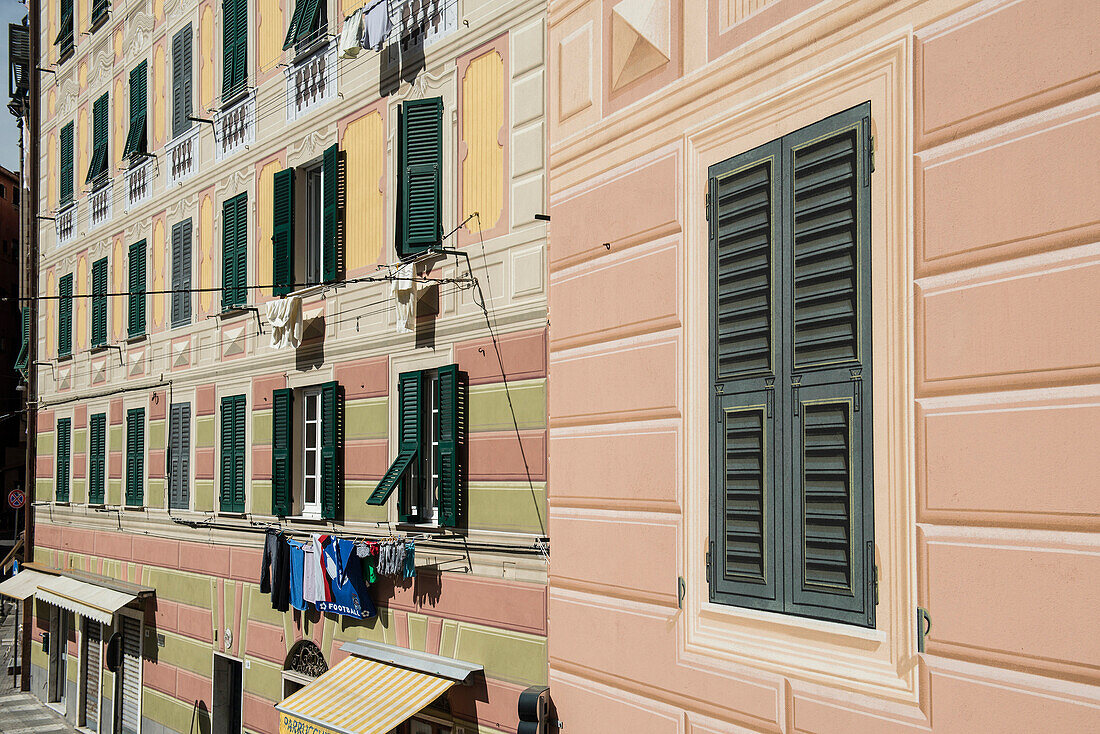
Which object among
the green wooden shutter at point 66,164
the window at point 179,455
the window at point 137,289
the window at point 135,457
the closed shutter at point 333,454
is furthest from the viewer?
the green wooden shutter at point 66,164

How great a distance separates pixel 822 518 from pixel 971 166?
241cm

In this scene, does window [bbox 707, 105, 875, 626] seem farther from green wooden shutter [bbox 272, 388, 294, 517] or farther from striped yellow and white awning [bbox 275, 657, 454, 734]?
green wooden shutter [bbox 272, 388, 294, 517]

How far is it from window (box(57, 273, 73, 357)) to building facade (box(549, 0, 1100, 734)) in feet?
57.4

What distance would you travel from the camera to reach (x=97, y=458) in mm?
22578

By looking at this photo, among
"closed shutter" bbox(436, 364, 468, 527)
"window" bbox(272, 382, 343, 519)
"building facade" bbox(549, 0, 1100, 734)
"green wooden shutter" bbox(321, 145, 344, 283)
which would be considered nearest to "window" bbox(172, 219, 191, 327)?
"window" bbox(272, 382, 343, 519)

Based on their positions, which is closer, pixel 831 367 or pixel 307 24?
pixel 831 367

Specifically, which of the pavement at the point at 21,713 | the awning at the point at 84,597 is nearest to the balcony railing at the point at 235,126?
the awning at the point at 84,597

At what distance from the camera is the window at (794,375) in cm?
721

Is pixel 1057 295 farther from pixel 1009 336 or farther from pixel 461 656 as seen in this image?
pixel 461 656

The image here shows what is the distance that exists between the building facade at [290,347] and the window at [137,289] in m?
0.14

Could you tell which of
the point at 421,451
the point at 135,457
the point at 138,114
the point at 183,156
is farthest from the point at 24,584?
the point at 421,451

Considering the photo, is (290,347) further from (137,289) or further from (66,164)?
(66,164)

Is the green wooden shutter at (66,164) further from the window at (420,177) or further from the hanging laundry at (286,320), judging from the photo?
the window at (420,177)

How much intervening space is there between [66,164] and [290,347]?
12.9 m
